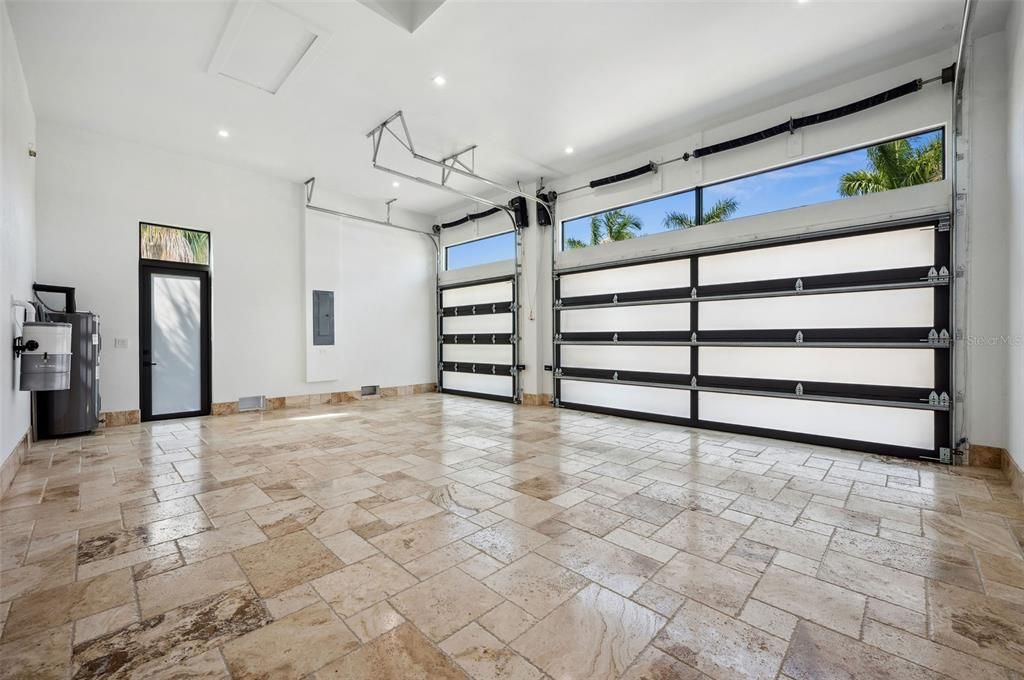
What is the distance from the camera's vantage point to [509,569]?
2293 millimetres

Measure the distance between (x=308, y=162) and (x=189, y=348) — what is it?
3405mm

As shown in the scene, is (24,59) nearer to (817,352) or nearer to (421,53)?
(421,53)

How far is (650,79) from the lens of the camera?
4766 millimetres

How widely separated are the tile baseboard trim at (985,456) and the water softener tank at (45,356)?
8454 millimetres

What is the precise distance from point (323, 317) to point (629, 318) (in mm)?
5485

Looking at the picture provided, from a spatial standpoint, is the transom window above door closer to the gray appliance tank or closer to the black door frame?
the black door frame

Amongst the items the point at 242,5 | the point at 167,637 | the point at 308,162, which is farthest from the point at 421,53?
the point at 167,637

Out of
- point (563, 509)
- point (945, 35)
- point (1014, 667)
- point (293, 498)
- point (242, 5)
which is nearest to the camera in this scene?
point (1014, 667)

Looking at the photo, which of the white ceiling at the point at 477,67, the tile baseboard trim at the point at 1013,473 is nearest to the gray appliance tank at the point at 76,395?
the white ceiling at the point at 477,67

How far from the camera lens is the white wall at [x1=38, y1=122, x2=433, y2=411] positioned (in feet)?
19.2

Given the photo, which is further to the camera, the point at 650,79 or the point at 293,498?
the point at 650,79

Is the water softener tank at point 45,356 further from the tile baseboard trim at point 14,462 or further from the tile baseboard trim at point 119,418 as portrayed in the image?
the tile baseboard trim at point 119,418

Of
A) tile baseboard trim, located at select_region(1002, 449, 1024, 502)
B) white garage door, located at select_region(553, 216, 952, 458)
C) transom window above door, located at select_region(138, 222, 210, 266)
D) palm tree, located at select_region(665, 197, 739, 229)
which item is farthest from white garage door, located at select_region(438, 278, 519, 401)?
tile baseboard trim, located at select_region(1002, 449, 1024, 502)

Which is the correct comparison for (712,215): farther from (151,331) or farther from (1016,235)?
(151,331)
